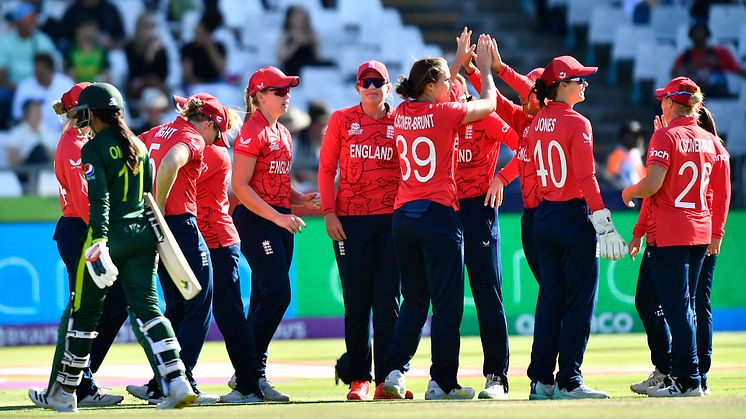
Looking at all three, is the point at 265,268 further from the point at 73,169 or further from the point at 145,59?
the point at 145,59

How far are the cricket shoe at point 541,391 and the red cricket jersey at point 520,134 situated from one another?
1274mm

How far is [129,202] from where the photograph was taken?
8.66m

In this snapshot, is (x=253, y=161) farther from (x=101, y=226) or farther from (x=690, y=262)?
(x=690, y=262)

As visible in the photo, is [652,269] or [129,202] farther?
[652,269]

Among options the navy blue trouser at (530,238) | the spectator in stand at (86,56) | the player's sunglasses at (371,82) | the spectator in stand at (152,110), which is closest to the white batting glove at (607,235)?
the navy blue trouser at (530,238)

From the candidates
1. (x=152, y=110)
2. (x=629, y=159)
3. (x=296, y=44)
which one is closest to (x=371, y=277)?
(x=629, y=159)

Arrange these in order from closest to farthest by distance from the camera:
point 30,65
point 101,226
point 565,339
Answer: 1. point 101,226
2. point 565,339
3. point 30,65

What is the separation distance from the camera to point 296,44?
22250 millimetres

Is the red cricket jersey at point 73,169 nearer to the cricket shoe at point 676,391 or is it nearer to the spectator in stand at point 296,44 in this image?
the cricket shoe at point 676,391

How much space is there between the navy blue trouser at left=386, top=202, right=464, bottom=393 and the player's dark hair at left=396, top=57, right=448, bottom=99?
0.79 meters

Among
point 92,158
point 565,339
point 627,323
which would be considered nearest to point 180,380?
point 92,158

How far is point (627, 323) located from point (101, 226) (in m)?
10.2

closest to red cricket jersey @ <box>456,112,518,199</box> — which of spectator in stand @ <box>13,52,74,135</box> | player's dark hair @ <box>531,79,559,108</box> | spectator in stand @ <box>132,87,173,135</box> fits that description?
player's dark hair @ <box>531,79,559,108</box>

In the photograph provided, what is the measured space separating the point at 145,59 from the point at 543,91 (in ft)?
43.7
